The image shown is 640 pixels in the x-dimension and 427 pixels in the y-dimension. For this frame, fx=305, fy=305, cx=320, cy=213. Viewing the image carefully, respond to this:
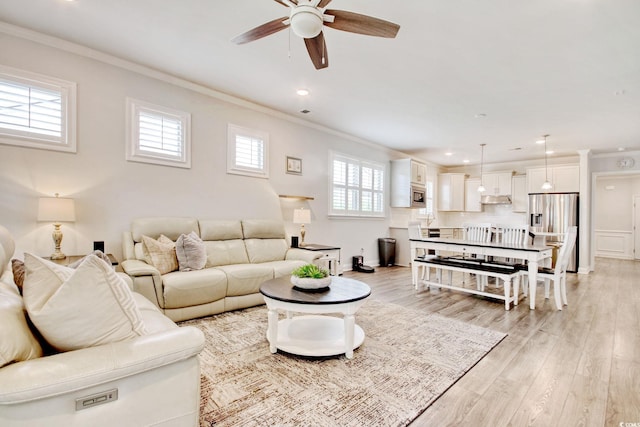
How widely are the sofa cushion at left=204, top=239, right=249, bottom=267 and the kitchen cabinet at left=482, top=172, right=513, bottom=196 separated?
23.2ft

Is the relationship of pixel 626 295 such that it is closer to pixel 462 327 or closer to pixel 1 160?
pixel 462 327

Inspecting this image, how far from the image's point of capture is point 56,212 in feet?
9.09

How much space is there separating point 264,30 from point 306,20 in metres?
0.43

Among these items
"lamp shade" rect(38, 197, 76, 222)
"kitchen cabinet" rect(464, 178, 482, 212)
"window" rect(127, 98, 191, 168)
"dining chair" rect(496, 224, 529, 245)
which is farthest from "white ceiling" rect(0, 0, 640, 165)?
"kitchen cabinet" rect(464, 178, 482, 212)

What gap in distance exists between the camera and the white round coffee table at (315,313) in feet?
7.48

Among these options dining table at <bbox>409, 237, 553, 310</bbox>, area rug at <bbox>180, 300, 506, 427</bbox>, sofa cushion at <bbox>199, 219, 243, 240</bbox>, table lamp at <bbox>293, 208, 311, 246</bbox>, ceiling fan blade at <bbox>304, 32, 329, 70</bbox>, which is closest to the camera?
area rug at <bbox>180, 300, 506, 427</bbox>

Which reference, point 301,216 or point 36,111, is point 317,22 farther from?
point 301,216

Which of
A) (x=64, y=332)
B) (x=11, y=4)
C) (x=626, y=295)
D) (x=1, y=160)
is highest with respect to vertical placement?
(x=11, y=4)

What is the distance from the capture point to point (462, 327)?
3.09m

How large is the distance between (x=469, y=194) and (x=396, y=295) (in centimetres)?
569

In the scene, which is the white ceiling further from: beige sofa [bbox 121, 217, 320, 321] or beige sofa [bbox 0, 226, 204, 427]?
beige sofa [bbox 0, 226, 204, 427]

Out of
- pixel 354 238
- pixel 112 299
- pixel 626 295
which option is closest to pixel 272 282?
pixel 112 299

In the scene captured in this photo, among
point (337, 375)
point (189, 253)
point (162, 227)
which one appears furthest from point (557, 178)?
point (162, 227)

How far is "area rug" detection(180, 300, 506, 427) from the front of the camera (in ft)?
5.63
